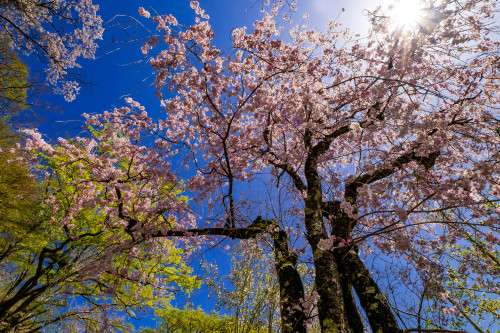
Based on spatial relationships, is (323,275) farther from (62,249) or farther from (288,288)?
(62,249)

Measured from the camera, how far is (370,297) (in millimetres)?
4348

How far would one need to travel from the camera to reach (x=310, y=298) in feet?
13.1

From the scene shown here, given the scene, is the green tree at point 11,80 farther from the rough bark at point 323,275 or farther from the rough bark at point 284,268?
the rough bark at point 323,275

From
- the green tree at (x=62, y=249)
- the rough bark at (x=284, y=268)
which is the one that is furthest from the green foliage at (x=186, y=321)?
the rough bark at (x=284, y=268)

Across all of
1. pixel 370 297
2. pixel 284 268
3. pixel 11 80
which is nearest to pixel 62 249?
pixel 11 80

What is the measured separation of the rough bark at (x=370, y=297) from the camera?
3867mm

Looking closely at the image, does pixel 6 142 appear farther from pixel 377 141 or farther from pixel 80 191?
pixel 377 141

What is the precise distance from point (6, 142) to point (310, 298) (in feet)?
38.1

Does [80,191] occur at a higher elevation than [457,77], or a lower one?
lower

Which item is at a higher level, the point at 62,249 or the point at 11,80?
the point at 11,80

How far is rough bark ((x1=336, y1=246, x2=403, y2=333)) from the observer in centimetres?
Result: 387

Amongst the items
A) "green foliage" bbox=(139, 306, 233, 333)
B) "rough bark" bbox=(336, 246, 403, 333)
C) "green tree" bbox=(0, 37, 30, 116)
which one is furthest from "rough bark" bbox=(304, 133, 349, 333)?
"green foliage" bbox=(139, 306, 233, 333)

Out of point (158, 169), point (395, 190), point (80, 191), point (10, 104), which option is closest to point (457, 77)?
point (395, 190)

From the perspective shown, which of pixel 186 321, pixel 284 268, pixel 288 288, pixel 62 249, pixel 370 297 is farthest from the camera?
pixel 186 321
